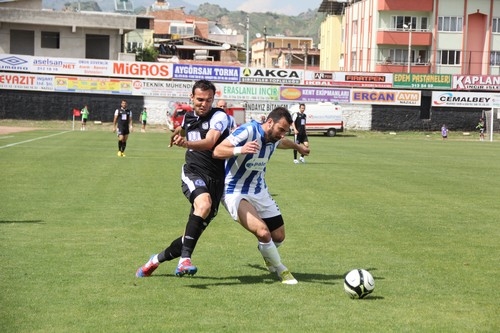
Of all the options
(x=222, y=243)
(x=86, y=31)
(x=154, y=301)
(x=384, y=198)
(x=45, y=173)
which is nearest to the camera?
(x=154, y=301)

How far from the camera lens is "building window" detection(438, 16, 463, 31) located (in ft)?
280

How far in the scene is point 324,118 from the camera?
206ft

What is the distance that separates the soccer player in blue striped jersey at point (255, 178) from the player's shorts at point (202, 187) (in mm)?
95

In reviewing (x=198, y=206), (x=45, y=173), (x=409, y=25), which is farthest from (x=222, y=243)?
(x=409, y=25)

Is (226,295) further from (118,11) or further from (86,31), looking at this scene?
(118,11)

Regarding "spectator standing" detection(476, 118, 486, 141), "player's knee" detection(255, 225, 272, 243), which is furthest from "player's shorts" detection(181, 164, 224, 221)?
"spectator standing" detection(476, 118, 486, 141)

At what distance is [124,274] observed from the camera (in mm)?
9391

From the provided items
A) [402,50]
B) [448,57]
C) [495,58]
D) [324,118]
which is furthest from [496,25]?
[324,118]

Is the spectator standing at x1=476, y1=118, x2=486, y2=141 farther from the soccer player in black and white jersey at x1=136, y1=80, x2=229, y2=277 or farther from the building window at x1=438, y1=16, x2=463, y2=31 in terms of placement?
the soccer player in black and white jersey at x1=136, y1=80, x2=229, y2=277

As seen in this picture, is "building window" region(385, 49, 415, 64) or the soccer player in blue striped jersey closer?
the soccer player in blue striped jersey

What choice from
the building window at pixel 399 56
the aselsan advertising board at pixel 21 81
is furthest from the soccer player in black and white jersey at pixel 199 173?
the building window at pixel 399 56

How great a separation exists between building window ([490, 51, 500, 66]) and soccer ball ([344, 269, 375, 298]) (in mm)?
82017

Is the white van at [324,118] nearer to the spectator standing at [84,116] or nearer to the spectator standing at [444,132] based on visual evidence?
the spectator standing at [444,132]

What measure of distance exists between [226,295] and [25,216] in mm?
6804
